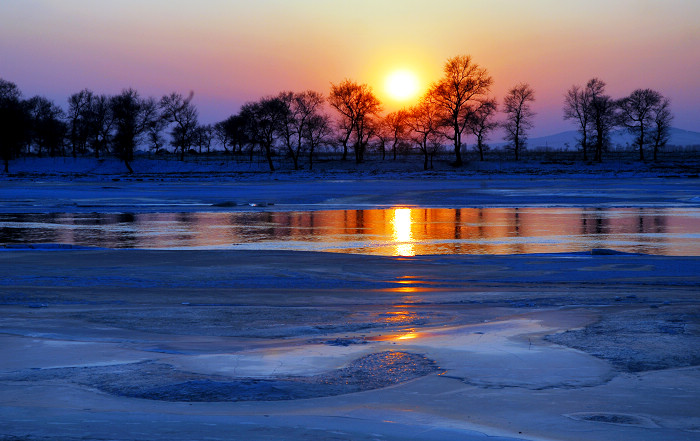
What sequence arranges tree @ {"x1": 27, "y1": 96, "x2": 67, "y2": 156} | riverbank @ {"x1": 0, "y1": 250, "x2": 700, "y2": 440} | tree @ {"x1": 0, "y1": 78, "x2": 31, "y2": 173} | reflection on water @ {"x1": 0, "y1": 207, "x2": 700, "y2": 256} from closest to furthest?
riverbank @ {"x1": 0, "y1": 250, "x2": 700, "y2": 440} → reflection on water @ {"x1": 0, "y1": 207, "x2": 700, "y2": 256} → tree @ {"x1": 0, "y1": 78, "x2": 31, "y2": 173} → tree @ {"x1": 27, "y1": 96, "x2": 67, "y2": 156}

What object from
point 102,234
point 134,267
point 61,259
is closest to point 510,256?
point 134,267

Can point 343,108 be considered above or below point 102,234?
above

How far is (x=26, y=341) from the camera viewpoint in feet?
24.0

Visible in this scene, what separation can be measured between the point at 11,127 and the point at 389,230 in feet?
282

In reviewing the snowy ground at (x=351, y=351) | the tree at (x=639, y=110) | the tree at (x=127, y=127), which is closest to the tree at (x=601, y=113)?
the tree at (x=639, y=110)

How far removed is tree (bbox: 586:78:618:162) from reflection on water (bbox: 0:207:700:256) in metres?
76.7

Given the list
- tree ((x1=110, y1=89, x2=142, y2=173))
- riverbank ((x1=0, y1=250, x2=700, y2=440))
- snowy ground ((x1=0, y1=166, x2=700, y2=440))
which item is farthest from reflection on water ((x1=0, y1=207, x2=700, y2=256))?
tree ((x1=110, y1=89, x2=142, y2=173))

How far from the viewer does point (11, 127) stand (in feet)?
306

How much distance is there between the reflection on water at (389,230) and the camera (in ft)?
54.3

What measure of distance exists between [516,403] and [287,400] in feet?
5.57

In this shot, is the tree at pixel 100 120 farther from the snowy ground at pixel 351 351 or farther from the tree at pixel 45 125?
the snowy ground at pixel 351 351

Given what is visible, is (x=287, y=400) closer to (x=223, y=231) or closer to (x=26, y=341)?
(x=26, y=341)

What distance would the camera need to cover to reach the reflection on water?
54.3ft

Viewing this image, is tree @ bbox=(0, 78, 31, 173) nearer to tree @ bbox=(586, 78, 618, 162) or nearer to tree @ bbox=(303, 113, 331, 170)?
tree @ bbox=(303, 113, 331, 170)
